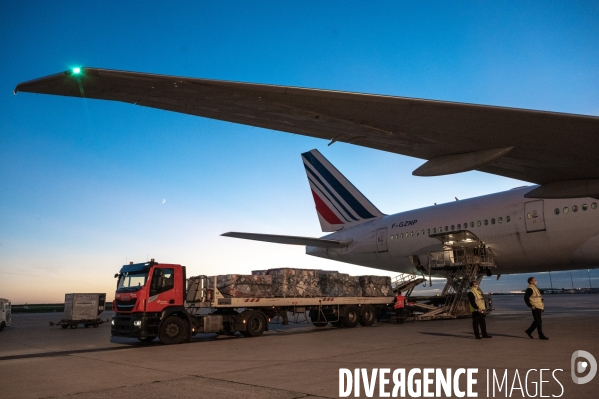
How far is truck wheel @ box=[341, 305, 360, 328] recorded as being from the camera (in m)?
18.8

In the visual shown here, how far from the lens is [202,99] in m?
6.22

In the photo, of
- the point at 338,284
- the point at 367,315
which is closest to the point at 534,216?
the point at 367,315

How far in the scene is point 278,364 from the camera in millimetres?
9188

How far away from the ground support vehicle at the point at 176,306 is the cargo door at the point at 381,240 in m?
9.74

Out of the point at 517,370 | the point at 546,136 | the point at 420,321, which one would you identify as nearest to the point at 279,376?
the point at 517,370

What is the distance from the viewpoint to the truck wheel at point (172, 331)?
13.9 meters

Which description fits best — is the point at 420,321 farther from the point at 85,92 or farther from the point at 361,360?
the point at 85,92

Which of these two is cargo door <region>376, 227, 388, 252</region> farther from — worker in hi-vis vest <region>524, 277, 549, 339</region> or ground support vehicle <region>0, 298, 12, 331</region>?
ground support vehicle <region>0, 298, 12, 331</region>

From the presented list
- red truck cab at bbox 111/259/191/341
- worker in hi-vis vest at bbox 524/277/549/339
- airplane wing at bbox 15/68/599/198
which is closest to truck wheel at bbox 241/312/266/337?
red truck cab at bbox 111/259/191/341

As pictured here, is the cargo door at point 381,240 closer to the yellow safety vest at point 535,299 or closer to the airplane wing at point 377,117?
the yellow safety vest at point 535,299

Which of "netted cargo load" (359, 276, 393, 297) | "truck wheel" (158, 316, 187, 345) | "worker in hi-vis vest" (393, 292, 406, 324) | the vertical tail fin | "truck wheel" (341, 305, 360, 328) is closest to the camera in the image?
"truck wheel" (158, 316, 187, 345)

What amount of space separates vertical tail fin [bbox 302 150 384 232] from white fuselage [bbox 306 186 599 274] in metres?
2.47

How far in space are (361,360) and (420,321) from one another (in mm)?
12978

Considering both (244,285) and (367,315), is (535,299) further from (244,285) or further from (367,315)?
(244,285)
